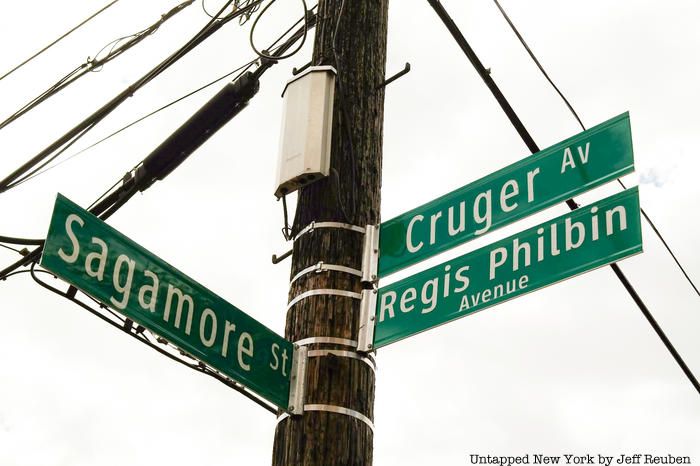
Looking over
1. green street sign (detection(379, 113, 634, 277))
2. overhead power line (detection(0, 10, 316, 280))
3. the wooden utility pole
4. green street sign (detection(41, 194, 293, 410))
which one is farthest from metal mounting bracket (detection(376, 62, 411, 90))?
overhead power line (detection(0, 10, 316, 280))

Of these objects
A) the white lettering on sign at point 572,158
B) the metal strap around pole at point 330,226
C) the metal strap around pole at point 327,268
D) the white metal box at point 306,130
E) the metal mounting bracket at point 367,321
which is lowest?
the metal mounting bracket at point 367,321

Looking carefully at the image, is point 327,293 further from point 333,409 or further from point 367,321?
point 333,409

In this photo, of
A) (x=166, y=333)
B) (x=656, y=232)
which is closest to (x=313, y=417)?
(x=166, y=333)

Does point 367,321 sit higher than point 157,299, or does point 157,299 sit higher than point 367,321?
point 367,321

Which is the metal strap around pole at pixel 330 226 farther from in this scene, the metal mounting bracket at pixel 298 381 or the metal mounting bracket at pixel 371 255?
the metal mounting bracket at pixel 298 381

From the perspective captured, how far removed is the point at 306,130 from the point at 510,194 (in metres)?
1.02

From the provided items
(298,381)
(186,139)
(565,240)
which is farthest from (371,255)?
(186,139)

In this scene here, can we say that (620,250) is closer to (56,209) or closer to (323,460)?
(323,460)

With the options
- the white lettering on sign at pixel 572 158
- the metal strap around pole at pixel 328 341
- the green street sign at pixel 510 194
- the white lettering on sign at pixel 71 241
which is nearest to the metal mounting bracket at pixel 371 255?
the green street sign at pixel 510 194

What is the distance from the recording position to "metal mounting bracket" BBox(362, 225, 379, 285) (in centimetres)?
432

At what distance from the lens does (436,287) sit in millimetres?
4172

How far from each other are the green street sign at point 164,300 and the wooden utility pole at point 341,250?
0.55 ft

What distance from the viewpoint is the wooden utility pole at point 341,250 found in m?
3.87

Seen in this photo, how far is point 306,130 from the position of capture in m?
4.49
